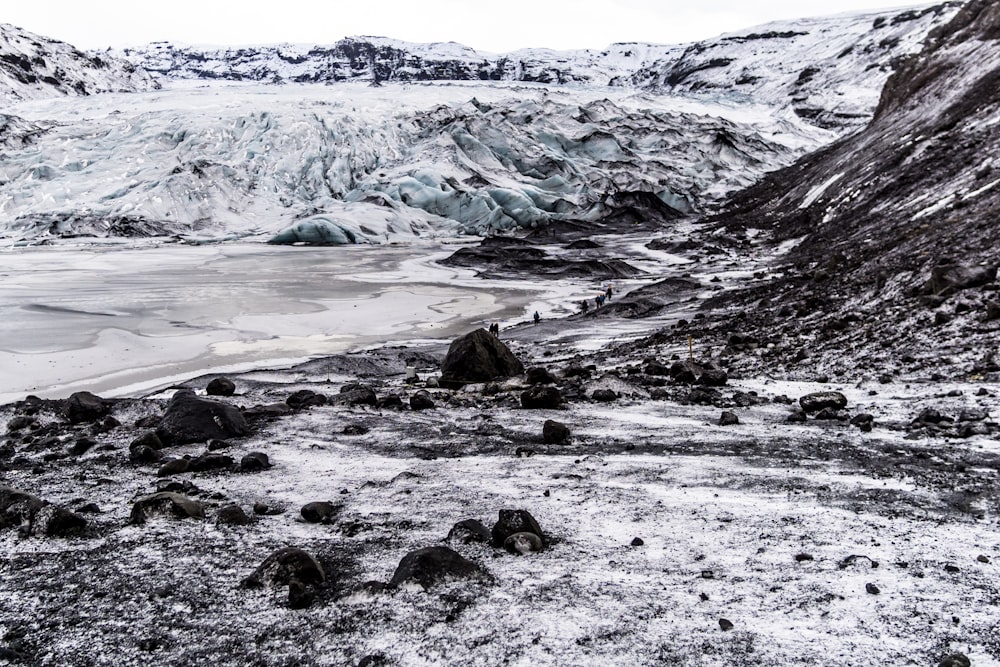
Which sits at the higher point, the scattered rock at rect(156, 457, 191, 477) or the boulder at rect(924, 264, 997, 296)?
the boulder at rect(924, 264, 997, 296)

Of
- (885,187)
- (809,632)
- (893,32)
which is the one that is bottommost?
(809,632)

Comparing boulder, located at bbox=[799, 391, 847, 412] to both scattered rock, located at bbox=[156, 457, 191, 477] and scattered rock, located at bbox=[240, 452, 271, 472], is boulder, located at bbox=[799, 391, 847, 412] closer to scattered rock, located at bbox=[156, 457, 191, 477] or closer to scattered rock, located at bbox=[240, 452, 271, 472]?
scattered rock, located at bbox=[240, 452, 271, 472]

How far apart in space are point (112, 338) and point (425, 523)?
43.6 feet

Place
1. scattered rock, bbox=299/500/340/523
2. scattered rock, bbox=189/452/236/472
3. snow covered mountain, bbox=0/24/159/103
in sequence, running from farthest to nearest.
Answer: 1. snow covered mountain, bbox=0/24/159/103
2. scattered rock, bbox=189/452/236/472
3. scattered rock, bbox=299/500/340/523

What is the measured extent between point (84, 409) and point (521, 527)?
6.05 meters

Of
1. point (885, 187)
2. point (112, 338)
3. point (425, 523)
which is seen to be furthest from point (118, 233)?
point (425, 523)

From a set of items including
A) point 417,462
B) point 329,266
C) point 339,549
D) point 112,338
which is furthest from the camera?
point 329,266

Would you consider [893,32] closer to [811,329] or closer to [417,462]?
[811,329]

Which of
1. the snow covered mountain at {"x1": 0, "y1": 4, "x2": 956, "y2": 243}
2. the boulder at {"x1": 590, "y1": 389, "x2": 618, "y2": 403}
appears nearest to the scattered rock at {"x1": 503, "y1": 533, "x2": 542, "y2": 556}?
the boulder at {"x1": 590, "y1": 389, "x2": 618, "y2": 403}

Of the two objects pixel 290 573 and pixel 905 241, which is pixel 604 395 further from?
pixel 905 241

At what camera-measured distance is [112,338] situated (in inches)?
576

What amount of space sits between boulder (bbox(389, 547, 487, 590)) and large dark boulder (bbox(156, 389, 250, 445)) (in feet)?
11.7

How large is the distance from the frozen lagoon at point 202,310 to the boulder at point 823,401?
365 inches

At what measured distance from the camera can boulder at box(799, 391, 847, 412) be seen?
603 cm
